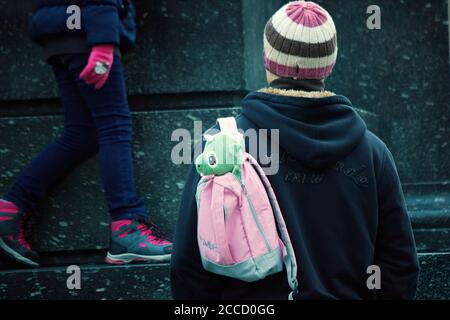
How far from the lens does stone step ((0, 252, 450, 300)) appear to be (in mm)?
4246

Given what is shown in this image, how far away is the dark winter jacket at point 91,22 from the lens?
4.12 metres

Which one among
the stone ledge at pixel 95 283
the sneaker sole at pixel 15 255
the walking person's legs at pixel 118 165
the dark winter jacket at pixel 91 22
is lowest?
the stone ledge at pixel 95 283

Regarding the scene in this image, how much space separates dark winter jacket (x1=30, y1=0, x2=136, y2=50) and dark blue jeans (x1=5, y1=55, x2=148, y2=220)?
125 millimetres

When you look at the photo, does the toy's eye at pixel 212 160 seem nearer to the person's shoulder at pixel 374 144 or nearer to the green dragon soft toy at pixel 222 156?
the green dragon soft toy at pixel 222 156

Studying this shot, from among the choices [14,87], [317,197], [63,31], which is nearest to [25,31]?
[14,87]

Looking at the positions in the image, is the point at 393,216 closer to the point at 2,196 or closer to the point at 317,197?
the point at 317,197


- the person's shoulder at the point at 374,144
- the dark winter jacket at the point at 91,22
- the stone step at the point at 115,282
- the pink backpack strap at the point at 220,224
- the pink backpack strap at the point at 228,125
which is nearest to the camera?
the pink backpack strap at the point at 220,224

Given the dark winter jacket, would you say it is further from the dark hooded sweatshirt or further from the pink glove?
the dark hooded sweatshirt

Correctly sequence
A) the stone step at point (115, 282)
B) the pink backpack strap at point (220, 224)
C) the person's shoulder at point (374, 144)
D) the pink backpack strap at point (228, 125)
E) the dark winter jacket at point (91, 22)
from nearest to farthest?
the pink backpack strap at point (220, 224) → the pink backpack strap at point (228, 125) → the person's shoulder at point (374, 144) → the dark winter jacket at point (91, 22) → the stone step at point (115, 282)

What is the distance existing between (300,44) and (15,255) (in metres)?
2.31

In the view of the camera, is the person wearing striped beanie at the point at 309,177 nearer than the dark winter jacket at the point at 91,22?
Yes

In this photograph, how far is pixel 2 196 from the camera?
15.4 feet

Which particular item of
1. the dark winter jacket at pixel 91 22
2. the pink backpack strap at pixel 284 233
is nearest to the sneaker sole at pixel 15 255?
the dark winter jacket at pixel 91 22

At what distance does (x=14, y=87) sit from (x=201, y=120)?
105 cm
